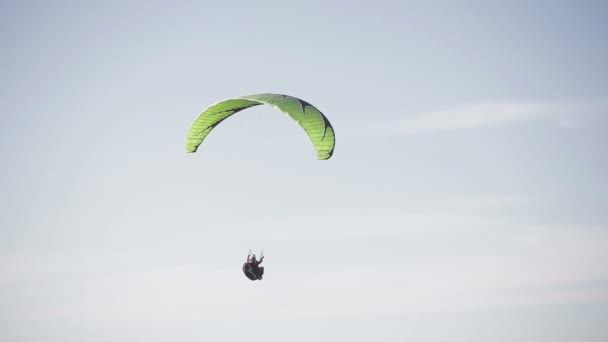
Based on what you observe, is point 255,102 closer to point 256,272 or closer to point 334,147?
point 334,147

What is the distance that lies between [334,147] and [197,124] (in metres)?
8.53

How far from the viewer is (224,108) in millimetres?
55188

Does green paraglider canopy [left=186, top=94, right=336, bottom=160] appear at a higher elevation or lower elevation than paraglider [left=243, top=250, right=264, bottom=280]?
higher

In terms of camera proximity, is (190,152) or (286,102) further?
(190,152)

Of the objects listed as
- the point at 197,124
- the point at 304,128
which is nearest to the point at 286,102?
the point at 304,128

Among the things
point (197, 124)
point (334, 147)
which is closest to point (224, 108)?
point (197, 124)

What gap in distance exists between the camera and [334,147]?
5162 cm

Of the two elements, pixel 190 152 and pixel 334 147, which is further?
pixel 190 152

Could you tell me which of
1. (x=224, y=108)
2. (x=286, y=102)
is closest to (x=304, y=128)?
(x=286, y=102)

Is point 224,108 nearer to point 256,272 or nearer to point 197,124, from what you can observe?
point 197,124

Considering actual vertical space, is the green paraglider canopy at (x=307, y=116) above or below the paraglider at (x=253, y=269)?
above

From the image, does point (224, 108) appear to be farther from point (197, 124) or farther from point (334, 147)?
point (334, 147)

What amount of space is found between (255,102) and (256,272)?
8.46m

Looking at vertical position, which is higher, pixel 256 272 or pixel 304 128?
pixel 304 128
